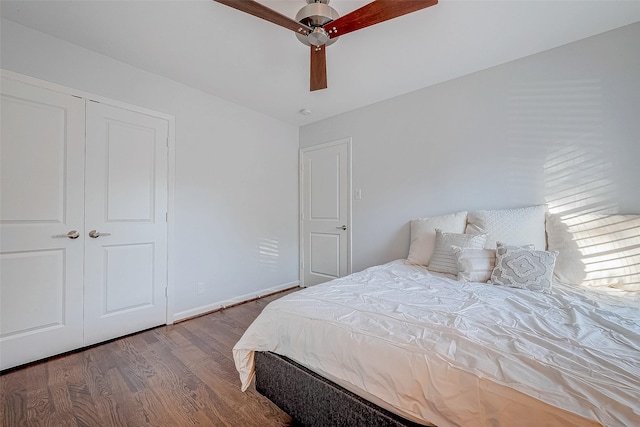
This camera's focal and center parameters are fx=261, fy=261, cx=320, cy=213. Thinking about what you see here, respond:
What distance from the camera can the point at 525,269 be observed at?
5.62 ft

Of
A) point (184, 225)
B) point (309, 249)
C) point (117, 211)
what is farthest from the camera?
point (309, 249)

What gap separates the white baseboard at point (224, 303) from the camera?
271 centimetres

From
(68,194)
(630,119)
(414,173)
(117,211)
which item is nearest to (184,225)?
(117,211)

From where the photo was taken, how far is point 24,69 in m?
1.90

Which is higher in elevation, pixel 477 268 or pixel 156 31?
pixel 156 31

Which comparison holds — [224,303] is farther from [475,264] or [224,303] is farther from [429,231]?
[475,264]

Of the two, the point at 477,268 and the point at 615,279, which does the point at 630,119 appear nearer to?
the point at 615,279

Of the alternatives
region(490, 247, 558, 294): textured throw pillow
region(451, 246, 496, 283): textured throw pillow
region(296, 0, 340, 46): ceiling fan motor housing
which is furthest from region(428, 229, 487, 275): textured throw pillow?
region(296, 0, 340, 46): ceiling fan motor housing

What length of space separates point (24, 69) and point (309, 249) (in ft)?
10.5

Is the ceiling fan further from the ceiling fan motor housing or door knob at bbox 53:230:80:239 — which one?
door knob at bbox 53:230:80:239

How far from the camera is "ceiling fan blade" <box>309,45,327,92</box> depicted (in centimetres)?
188

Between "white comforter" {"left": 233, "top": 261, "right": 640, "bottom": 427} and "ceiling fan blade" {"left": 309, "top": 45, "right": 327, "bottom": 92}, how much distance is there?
5.08ft

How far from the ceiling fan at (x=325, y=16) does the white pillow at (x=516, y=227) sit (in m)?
1.63

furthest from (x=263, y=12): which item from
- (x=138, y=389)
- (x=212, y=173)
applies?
(x=138, y=389)
